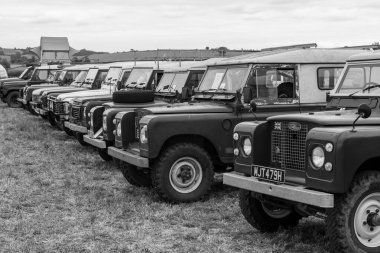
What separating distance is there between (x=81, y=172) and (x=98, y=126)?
2.68 feet

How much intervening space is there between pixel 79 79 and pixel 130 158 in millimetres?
9350

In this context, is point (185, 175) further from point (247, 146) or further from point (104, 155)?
point (104, 155)

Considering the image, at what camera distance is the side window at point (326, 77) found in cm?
789

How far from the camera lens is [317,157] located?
4.90 metres

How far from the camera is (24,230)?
20.6 ft

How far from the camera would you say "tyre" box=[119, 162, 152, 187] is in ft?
28.0

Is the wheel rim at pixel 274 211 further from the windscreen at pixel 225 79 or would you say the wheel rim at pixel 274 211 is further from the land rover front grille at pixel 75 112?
the land rover front grille at pixel 75 112

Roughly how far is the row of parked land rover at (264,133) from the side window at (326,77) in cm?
1

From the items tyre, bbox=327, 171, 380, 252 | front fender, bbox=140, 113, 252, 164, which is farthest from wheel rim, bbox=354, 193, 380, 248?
front fender, bbox=140, 113, 252, 164

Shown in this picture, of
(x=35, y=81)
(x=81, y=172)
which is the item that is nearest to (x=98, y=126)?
(x=81, y=172)

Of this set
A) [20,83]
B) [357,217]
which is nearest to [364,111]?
[357,217]

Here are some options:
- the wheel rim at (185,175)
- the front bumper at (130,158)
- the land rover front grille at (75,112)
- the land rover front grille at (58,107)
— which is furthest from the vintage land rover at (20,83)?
the wheel rim at (185,175)

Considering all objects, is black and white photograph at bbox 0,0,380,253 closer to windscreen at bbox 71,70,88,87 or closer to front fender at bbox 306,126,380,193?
front fender at bbox 306,126,380,193

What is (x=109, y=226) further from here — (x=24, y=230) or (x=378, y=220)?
(x=378, y=220)
